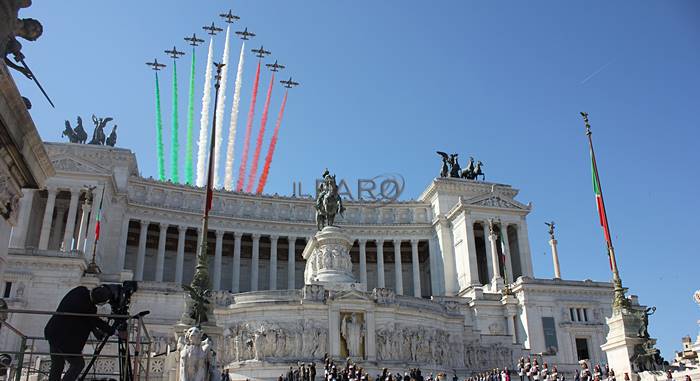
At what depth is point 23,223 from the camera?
2347 inches

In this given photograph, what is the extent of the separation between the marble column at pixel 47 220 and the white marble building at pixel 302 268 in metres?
0.20

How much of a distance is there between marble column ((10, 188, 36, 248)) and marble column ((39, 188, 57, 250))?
56.7 inches

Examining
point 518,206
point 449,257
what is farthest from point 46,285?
point 518,206

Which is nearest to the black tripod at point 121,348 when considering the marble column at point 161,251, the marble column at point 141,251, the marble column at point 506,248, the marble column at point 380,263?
the marble column at point 161,251

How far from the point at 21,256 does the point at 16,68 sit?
40832mm

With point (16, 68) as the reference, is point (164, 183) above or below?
above

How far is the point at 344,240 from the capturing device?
46156 millimetres

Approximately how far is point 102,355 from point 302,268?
71.6m

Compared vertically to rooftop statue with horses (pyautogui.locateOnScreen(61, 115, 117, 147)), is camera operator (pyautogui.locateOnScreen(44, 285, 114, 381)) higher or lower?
lower

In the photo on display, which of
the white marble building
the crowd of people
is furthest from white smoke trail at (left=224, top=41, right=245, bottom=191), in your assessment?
the crowd of people

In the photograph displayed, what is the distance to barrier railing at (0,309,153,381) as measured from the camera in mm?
10109

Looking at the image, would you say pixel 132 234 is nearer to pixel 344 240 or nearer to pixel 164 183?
pixel 164 183

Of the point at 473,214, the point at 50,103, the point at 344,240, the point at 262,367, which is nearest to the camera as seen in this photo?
the point at 50,103

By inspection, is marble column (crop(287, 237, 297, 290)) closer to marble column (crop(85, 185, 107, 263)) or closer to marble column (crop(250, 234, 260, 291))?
marble column (crop(250, 234, 260, 291))
